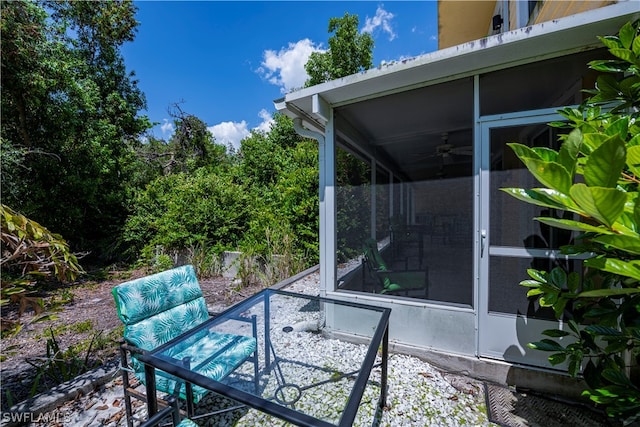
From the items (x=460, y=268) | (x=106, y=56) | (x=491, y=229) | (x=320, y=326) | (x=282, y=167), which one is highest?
(x=106, y=56)

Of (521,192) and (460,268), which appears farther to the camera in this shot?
(460,268)

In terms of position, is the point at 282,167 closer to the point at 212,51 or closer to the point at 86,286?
the point at 212,51

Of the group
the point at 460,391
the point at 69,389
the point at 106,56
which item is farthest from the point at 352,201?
the point at 106,56

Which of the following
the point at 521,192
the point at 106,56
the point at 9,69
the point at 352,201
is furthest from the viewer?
the point at 106,56

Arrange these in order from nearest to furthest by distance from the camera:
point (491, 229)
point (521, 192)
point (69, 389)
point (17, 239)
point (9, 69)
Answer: point (521, 192), point (17, 239), point (69, 389), point (491, 229), point (9, 69)

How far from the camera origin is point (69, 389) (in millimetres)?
2180

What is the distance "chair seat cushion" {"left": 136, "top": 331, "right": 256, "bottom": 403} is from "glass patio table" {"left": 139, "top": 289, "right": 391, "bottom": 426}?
0.04 metres

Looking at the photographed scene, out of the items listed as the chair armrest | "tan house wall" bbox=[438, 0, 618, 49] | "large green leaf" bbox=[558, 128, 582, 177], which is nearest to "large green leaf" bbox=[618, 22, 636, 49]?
"large green leaf" bbox=[558, 128, 582, 177]

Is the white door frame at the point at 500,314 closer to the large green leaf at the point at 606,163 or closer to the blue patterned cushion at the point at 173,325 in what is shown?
the large green leaf at the point at 606,163

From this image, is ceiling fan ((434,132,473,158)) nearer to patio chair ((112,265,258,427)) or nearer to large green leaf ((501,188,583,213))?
large green leaf ((501,188,583,213))

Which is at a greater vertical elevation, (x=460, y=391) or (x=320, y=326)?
(x=320, y=326)

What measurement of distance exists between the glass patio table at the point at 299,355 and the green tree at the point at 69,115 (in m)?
6.17

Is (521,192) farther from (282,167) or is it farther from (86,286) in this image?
(86,286)

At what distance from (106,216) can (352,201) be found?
7.37 m
